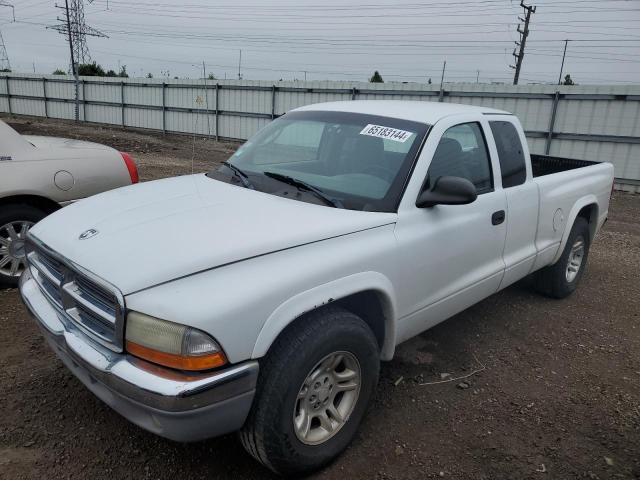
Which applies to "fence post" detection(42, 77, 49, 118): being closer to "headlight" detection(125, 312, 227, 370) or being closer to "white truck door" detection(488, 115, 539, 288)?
"white truck door" detection(488, 115, 539, 288)

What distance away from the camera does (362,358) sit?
2652 mm

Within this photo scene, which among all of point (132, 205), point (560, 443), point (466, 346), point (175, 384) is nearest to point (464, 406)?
point (560, 443)

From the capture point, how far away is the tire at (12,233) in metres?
4.39

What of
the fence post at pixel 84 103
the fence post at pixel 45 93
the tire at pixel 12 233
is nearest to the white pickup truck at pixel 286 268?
the tire at pixel 12 233

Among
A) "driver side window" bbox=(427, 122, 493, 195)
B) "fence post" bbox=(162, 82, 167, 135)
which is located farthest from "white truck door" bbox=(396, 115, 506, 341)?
"fence post" bbox=(162, 82, 167, 135)

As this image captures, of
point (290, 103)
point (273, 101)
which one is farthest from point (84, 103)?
point (290, 103)

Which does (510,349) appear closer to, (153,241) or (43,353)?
(153,241)

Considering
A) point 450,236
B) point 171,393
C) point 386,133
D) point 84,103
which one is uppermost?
point 386,133

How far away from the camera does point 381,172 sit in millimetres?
3100

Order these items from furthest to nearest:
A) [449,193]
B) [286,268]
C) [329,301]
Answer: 1. [449,193]
2. [329,301]
3. [286,268]

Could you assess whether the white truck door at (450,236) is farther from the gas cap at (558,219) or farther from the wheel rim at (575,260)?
the wheel rim at (575,260)

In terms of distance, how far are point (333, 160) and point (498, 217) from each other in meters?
1.28

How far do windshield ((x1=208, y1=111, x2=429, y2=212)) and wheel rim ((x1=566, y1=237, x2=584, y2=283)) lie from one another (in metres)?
2.88

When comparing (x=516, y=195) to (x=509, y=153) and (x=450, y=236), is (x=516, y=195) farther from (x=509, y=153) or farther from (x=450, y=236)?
(x=450, y=236)
